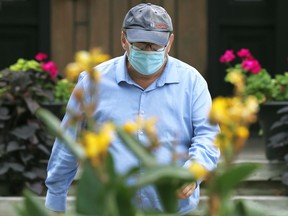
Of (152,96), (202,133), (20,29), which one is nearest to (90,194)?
(202,133)

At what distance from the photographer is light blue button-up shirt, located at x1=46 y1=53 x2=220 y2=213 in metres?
3.80

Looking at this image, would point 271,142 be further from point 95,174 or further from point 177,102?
point 95,174

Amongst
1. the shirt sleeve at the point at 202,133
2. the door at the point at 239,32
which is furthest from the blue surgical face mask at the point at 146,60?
the door at the point at 239,32

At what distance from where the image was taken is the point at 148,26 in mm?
3857

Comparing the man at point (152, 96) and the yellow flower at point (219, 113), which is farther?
the man at point (152, 96)

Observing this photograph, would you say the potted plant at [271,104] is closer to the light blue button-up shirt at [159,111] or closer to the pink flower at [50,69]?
the pink flower at [50,69]

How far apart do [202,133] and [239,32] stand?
17.4ft

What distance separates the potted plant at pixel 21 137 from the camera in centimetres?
710

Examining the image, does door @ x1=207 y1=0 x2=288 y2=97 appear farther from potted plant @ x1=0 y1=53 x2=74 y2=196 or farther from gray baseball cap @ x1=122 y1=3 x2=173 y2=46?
gray baseball cap @ x1=122 y1=3 x2=173 y2=46

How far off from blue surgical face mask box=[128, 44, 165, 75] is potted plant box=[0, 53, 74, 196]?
3099 mm

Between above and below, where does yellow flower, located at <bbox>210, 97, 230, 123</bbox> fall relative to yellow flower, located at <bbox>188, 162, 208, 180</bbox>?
above

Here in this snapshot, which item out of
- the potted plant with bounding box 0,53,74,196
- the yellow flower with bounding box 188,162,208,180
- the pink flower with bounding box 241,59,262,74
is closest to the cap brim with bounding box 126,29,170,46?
the yellow flower with bounding box 188,162,208,180

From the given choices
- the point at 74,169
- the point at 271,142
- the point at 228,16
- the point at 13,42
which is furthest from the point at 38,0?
the point at 74,169

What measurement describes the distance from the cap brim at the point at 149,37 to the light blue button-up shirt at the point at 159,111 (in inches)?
7.5
